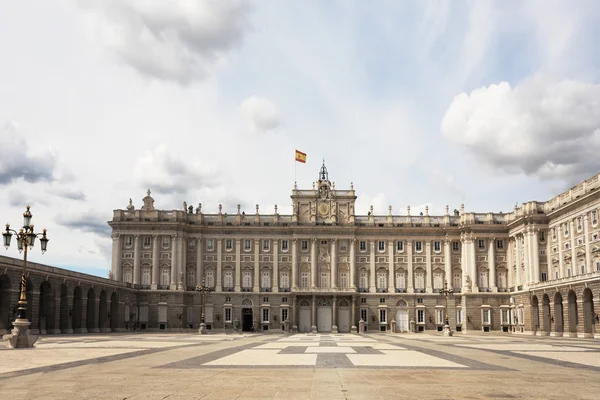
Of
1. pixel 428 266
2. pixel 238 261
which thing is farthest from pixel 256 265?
pixel 428 266

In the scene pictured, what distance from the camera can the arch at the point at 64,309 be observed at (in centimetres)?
6694

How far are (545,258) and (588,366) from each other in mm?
60166

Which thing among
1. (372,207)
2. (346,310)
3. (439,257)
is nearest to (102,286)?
(346,310)

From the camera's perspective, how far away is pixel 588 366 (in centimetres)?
2417

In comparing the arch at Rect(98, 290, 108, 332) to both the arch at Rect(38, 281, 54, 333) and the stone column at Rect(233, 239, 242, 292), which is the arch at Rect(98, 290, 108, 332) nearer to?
the arch at Rect(38, 281, 54, 333)

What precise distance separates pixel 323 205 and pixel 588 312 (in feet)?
140

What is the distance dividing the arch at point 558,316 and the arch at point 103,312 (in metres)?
52.5

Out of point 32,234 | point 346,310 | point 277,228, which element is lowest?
point 346,310

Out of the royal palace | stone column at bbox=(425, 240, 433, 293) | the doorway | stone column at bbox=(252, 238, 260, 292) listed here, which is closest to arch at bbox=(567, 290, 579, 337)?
the royal palace

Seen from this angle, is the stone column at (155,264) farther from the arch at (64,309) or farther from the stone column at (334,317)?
the stone column at (334,317)

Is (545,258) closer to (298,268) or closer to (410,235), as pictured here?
(410,235)

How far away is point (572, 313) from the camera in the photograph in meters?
65.6

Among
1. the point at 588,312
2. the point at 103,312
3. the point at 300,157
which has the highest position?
the point at 300,157

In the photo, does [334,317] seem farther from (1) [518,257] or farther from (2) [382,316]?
(1) [518,257]
